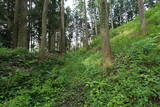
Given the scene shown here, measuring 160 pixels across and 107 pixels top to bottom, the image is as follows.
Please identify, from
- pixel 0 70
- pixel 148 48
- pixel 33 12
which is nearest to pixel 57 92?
pixel 0 70

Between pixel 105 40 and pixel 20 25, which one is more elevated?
pixel 20 25

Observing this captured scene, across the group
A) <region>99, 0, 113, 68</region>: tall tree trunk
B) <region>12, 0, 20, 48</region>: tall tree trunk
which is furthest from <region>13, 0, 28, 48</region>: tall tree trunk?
<region>99, 0, 113, 68</region>: tall tree trunk

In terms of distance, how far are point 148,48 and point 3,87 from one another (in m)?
5.52

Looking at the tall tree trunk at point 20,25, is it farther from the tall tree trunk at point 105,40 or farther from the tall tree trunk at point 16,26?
the tall tree trunk at point 105,40

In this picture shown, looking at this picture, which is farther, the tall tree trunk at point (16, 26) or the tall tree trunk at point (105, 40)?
the tall tree trunk at point (16, 26)

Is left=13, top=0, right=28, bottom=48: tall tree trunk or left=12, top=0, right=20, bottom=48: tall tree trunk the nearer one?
left=13, top=0, right=28, bottom=48: tall tree trunk

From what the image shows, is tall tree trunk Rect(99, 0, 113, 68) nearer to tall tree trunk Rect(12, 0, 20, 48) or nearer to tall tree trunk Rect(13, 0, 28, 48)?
tall tree trunk Rect(13, 0, 28, 48)

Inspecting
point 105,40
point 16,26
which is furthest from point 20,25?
point 105,40

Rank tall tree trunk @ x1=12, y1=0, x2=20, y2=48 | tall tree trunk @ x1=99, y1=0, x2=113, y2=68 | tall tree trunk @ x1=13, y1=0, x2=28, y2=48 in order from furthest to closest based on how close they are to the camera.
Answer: tall tree trunk @ x1=12, y1=0, x2=20, y2=48 → tall tree trunk @ x1=13, y1=0, x2=28, y2=48 → tall tree trunk @ x1=99, y1=0, x2=113, y2=68

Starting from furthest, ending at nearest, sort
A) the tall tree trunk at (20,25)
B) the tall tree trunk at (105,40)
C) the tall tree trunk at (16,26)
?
the tall tree trunk at (16,26)
the tall tree trunk at (20,25)
the tall tree trunk at (105,40)

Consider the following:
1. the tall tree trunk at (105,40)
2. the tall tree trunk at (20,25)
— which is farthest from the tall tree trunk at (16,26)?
the tall tree trunk at (105,40)

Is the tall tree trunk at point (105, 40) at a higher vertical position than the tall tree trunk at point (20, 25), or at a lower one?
lower

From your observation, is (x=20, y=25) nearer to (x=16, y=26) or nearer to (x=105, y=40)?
(x=16, y=26)

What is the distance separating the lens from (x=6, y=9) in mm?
16938
